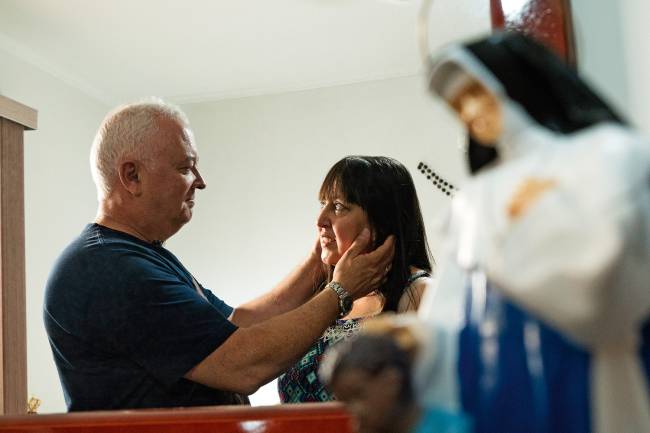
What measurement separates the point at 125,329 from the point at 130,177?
12.4 inches

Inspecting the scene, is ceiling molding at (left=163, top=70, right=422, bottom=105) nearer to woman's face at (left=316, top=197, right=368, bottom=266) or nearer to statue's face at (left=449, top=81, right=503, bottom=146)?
woman's face at (left=316, top=197, right=368, bottom=266)

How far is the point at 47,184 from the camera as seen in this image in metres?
3.59

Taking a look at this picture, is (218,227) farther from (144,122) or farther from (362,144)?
(144,122)

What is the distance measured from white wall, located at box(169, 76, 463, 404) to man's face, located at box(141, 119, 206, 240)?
2607 mm

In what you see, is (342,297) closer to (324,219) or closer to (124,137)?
(324,219)

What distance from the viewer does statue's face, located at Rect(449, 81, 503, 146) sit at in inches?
15.1

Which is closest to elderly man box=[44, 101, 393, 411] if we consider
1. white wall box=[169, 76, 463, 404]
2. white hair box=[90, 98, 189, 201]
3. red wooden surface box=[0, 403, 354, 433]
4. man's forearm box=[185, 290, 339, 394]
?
man's forearm box=[185, 290, 339, 394]

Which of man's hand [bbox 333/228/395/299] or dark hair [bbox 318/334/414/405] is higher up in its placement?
man's hand [bbox 333/228/395/299]

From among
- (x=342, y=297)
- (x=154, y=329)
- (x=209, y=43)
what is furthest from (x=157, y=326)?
(x=209, y=43)

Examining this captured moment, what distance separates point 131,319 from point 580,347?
85 cm

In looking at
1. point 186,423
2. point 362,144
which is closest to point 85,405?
point 186,423

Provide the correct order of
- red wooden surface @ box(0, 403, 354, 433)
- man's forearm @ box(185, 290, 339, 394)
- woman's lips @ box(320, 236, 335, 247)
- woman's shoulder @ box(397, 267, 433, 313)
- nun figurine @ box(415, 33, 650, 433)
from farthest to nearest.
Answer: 1. woman's lips @ box(320, 236, 335, 247)
2. woman's shoulder @ box(397, 267, 433, 313)
3. man's forearm @ box(185, 290, 339, 394)
4. red wooden surface @ box(0, 403, 354, 433)
5. nun figurine @ box(415, 33, 650, 433)

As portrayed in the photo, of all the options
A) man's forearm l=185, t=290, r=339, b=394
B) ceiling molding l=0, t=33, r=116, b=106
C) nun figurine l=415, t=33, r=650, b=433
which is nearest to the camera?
nun figurine l=415, t=33, r=650, b=433

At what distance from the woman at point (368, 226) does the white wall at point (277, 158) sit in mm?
2574
